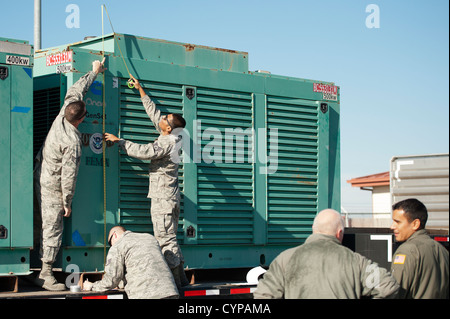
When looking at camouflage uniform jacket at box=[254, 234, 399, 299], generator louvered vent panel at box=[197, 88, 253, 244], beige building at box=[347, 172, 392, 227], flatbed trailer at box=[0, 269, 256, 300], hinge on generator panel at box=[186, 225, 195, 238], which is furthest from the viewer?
beige building at box=[347, 172, 392, 227]

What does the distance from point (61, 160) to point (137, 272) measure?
1438 millimetres

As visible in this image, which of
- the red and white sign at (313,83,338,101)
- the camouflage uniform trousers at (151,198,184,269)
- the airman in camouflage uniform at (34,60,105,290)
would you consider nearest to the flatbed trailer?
the airman in camouflage uniform at (34,60,105,290)

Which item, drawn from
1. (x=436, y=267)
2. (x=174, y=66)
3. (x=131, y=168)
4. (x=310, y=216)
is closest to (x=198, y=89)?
(x=174, y=66)

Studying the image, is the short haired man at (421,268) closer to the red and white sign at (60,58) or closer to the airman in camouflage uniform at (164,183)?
the airman in camouflage uniform at (164,183)

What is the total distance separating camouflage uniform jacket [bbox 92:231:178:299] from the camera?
583 cm

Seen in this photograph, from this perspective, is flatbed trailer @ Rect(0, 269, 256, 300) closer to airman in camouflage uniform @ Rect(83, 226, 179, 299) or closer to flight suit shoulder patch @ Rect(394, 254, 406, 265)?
airman in camouflage uniform @ Rect(83, 226, 179, 299)

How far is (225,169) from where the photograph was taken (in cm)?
797

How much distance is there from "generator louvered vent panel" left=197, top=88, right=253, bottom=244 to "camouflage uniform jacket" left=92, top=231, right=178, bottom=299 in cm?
176

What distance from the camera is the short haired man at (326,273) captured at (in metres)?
4.07

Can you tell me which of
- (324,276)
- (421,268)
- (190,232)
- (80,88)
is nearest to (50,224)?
(80,88)

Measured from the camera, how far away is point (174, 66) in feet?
25.1

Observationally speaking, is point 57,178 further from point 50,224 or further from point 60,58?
point 60,58

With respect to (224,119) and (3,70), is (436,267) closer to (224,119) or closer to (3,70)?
(224,119)

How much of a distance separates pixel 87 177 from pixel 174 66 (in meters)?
1.64
